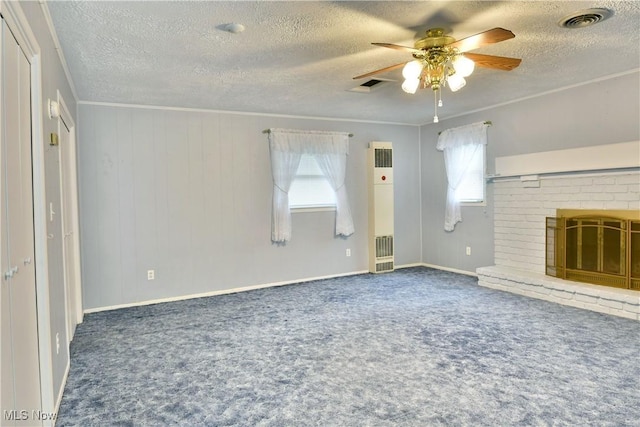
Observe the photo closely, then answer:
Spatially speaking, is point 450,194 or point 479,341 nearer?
point 479,341

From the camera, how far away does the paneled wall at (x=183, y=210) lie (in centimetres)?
450

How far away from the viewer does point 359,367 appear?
9.21ft

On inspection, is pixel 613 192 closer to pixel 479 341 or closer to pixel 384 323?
pixel 479 341

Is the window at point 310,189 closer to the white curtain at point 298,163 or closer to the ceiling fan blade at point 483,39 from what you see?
the white curtain at point 298,163

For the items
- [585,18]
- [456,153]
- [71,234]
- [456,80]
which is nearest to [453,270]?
[456,153]

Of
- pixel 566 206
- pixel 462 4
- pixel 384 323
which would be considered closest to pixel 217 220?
pixel 384 323

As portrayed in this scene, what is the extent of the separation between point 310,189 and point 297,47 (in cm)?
282

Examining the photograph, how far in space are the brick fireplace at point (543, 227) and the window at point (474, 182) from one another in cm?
24

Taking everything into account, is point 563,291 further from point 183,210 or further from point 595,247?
point 183,210

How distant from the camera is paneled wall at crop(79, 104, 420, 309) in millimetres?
4504

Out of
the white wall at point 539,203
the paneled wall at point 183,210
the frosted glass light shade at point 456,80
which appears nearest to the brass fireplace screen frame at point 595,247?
the white wall at point 539,203

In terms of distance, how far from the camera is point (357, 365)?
9.32ft

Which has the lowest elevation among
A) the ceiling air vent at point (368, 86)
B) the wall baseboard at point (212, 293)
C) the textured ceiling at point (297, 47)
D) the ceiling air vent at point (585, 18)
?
the wall baseboard at point (212, 293)

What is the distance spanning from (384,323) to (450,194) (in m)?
2.77
